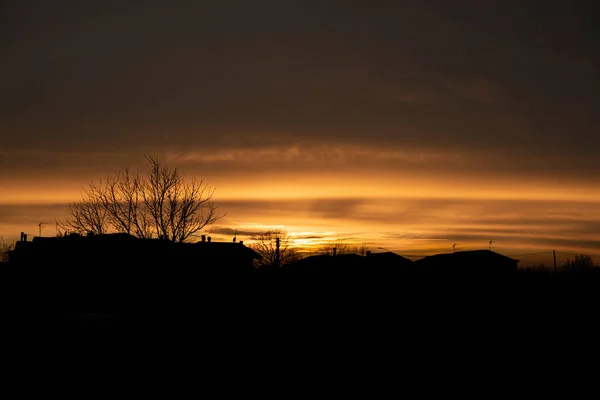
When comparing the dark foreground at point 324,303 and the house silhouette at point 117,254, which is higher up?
the house silhouette at point 117,254

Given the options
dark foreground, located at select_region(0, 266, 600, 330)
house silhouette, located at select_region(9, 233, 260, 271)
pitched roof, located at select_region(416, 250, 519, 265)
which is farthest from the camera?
pitched roof, located at select_region(416, 250, 519, 265)

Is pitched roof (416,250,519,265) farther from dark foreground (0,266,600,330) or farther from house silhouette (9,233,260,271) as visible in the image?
dark foreground (0,266,600,330)

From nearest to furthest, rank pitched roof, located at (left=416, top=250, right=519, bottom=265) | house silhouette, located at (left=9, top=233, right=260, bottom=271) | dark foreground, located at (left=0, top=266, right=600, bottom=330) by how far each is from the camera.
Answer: dark foreground, located at (left=0, top=266, right=600, bottom=330) < house silhouette, located at (left=9, top=233, right=260, bottom=271) < pitched roof, located at (left=416, top=250, right=519, bottom=265)

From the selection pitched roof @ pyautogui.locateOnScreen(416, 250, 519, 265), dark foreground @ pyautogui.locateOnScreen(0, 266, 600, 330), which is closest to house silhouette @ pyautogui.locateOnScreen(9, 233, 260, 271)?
dark foreground @ pyautogui.locateOnScreen(0, 266, 600, 330)

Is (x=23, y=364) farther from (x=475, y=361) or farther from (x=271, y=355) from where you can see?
(x=475, y=361)

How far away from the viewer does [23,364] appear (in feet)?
44.8

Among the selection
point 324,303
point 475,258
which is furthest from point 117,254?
point 475,258

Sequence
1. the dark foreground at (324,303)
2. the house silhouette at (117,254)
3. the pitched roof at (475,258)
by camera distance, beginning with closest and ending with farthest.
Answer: the dark foreground at (324,303) < the house silhouette at (117,254) < the pitched roof at (475,258)

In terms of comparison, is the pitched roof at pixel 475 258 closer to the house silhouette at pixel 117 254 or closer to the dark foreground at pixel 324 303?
the house silhouette at pixel 117 254

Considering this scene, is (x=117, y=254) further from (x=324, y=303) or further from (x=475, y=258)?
(x=475, y=258)

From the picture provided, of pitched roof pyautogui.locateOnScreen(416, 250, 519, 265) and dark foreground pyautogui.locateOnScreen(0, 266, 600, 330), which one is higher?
pitched roof pyautogui.locateOnScreen(416, 250, 519, 265)

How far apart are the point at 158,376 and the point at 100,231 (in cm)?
4450

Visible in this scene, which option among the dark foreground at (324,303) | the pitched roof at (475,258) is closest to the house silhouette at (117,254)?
the dark foreground at (324,303)

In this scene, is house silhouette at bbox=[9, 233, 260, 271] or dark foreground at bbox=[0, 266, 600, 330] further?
house silhouette at bbox=[9, 233, 260, 271]
